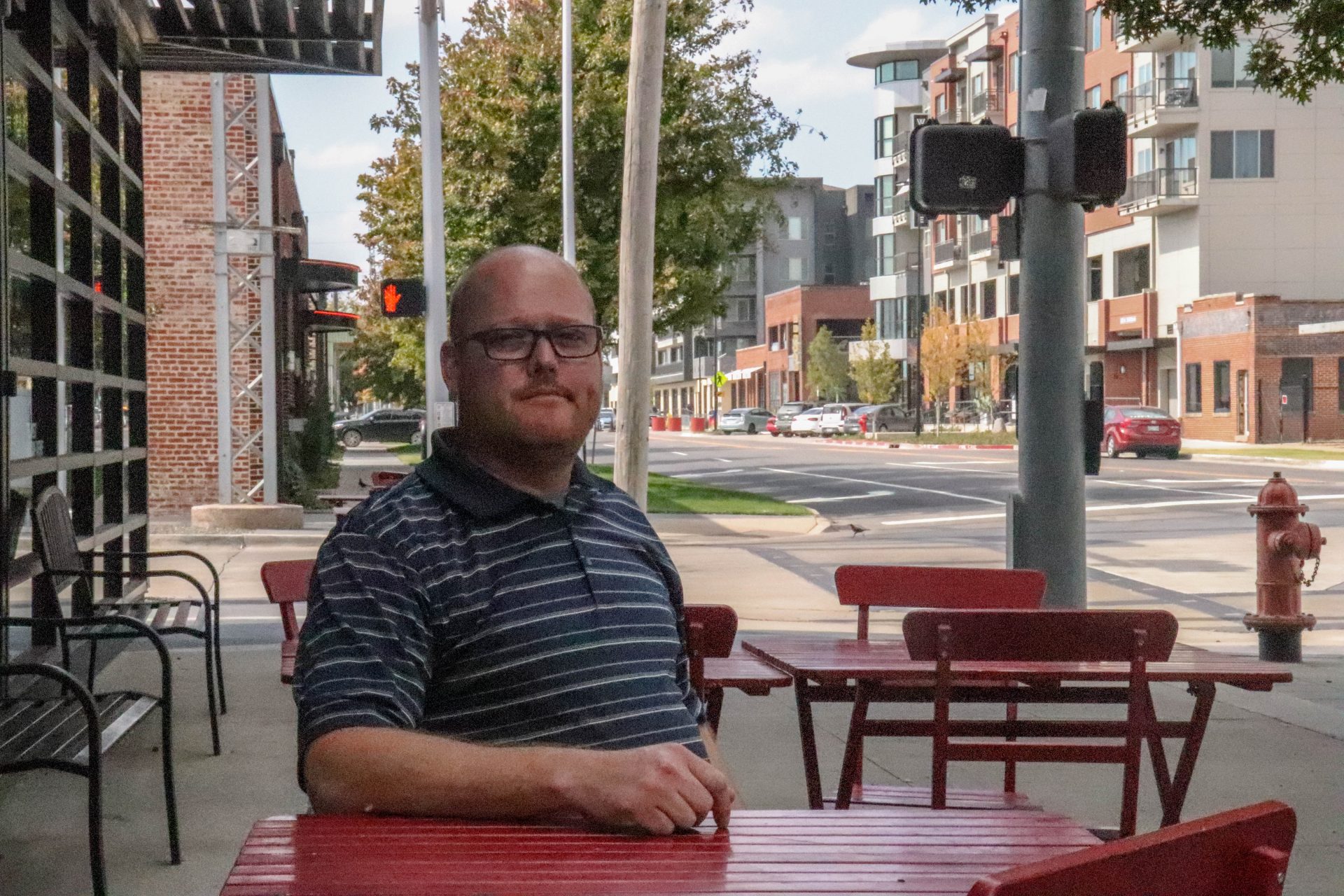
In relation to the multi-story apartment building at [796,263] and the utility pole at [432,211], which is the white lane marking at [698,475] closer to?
the utility pole at [432,211]

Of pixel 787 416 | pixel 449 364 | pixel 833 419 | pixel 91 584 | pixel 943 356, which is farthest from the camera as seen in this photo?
pixel 787 416

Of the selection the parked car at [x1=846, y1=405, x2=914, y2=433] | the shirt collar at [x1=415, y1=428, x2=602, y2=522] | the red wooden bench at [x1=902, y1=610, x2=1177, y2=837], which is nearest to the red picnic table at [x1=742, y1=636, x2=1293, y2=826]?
the red wooden bench at [x1=902, y1=610, x2=1177, y2=837]

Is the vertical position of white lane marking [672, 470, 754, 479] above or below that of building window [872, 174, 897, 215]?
below

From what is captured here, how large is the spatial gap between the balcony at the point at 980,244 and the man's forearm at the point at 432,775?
72574 millimetres

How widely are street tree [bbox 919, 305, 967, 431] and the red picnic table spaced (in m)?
63.3

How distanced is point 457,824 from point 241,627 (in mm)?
9743

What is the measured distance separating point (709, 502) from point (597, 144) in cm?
833

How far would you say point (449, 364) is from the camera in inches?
119

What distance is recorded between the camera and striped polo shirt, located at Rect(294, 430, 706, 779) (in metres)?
2.63

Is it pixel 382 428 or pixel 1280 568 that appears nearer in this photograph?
pixel 1280 568

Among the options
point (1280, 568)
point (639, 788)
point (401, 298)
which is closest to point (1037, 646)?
Answer: point (639, 788)

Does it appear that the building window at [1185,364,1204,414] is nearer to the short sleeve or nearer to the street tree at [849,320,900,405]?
the street tree at [849,320,900,405]

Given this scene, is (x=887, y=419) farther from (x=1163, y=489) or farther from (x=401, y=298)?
(x=401, y=298)

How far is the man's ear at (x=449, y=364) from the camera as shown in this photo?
2.99m
